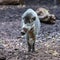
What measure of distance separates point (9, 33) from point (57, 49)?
1.66 meters

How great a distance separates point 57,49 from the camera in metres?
4.29

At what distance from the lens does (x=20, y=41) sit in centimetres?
501

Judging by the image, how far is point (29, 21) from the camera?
3.62 metres

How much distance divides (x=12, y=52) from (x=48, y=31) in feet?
6.67

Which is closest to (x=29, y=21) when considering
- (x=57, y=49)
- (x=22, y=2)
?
(x=57, y=49)

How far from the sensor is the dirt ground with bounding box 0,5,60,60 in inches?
148

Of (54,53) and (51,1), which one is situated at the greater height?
(51,1)

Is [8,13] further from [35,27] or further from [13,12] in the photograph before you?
[35,27]

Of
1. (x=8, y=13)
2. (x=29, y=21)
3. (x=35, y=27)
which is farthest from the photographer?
(x=8, y=13)

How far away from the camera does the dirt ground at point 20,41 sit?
3771 millimetres

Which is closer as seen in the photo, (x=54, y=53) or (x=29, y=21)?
(x=29, y=21)

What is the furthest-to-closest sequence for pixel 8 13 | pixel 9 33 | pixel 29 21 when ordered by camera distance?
pixel 8 13 → pixel 9 33 → pixel 29 21

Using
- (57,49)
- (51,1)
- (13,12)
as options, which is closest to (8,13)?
(13,12)

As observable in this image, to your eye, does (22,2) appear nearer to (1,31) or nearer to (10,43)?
(1,31)
